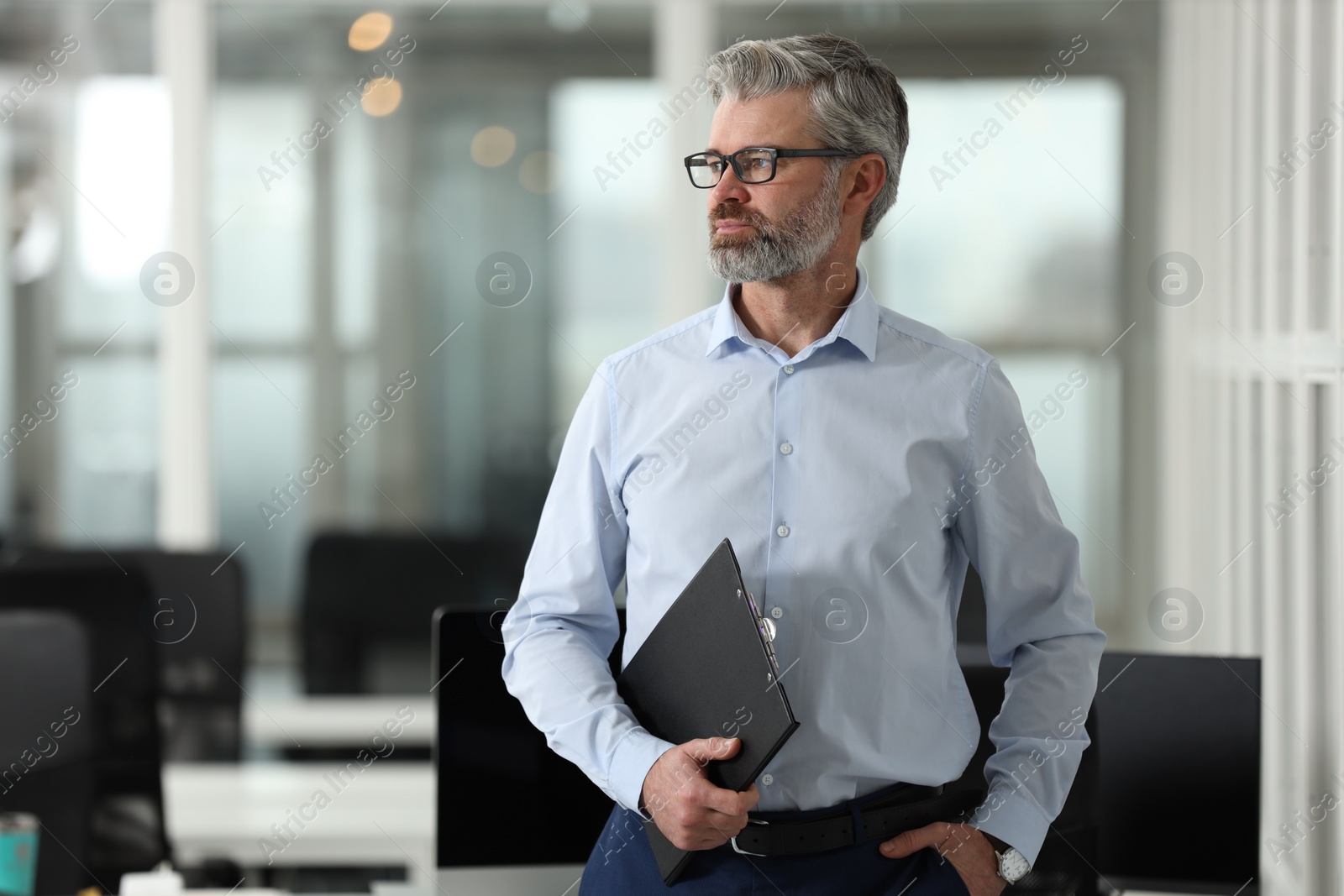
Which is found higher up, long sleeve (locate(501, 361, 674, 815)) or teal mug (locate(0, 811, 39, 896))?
long sleeve (locate(501, 361, 674, 815))

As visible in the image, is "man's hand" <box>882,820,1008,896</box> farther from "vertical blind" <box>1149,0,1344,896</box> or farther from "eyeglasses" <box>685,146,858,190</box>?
"eyeglasses" <box>685,146,858,190</box>

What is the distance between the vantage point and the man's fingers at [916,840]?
1.28m

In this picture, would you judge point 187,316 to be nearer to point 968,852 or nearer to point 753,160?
point 753,160

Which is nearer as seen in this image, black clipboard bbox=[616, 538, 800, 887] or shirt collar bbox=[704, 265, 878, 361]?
black clipboard bbox=[616, 538, 800, 887]

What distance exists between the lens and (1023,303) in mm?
3066

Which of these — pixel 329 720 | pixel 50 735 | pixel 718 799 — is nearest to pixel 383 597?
pixel 329 720

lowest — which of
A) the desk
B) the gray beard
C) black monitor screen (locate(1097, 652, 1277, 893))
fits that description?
the desk

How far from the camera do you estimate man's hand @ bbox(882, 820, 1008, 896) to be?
4.30 ft

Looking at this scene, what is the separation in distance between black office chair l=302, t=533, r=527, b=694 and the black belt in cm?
197

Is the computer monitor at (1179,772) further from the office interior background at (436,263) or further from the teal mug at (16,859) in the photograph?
the teal mug at (16,859)

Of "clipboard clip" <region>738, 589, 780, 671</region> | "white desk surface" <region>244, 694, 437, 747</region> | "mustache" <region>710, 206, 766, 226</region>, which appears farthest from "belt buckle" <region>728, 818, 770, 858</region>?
"white desk surface" <region>244, 694, 437, 747</region>

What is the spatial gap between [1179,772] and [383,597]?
2141 mm

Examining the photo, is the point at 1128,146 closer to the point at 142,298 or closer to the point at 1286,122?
the point at 1286,122

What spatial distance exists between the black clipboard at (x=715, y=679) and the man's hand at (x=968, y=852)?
0.83 feet
